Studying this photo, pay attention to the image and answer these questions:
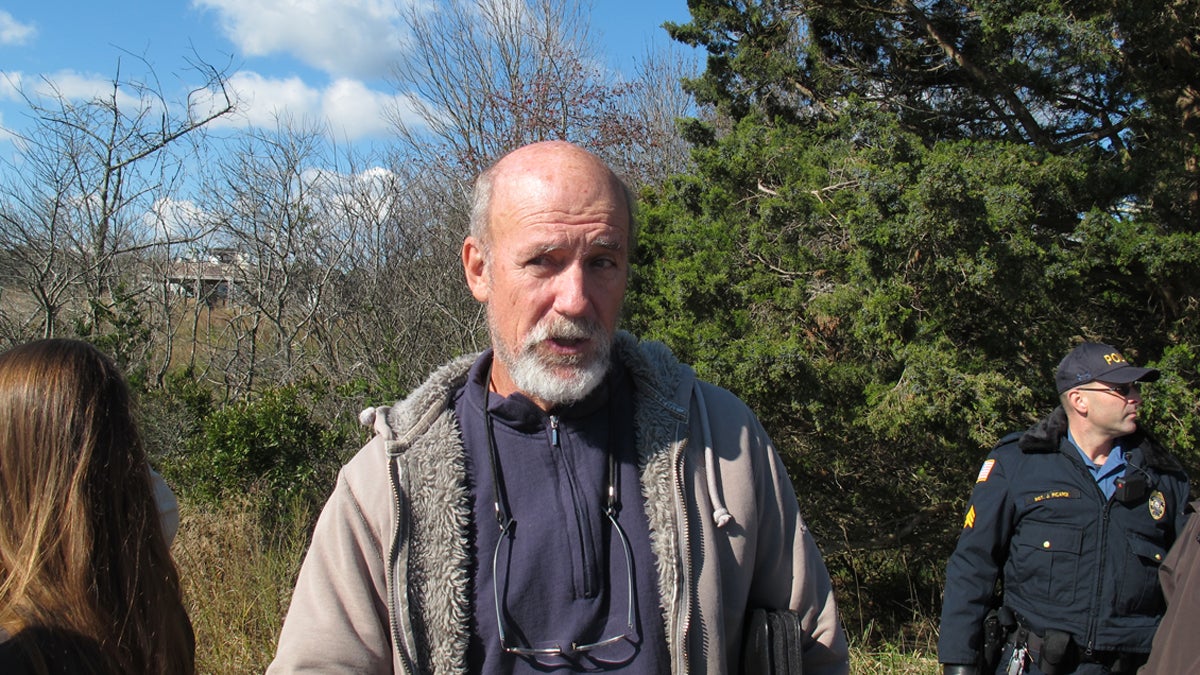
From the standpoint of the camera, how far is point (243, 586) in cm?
473

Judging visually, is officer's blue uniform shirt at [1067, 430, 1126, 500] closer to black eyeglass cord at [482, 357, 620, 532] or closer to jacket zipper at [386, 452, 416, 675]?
black eyeglass cord at [482, 357, 620, 532]

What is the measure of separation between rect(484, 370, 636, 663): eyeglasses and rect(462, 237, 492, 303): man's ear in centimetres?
28

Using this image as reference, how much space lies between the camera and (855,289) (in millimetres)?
4922

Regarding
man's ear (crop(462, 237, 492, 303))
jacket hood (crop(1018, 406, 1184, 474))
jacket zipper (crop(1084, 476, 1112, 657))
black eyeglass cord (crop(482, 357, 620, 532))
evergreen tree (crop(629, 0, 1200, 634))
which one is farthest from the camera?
evergreen tree (crop(629, 0, 1200, 634))

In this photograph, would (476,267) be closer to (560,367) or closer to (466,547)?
(560,367)

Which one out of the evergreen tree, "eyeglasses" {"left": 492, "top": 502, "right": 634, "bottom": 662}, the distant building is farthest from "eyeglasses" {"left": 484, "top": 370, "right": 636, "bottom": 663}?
the distant building

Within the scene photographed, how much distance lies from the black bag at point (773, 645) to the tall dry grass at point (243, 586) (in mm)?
3151

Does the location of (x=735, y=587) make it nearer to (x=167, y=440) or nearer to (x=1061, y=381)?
(x=1061, y=381)

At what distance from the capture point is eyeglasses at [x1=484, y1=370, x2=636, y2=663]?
1.51 meters

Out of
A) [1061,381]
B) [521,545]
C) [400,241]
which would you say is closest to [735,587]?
[521,545]

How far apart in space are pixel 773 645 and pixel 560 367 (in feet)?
2.18

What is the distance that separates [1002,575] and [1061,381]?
83cm

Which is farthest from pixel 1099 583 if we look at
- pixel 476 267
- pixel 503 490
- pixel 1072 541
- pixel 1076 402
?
pixel 476 267

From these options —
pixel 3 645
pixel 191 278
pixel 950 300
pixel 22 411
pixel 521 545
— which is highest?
pixel 191 278
